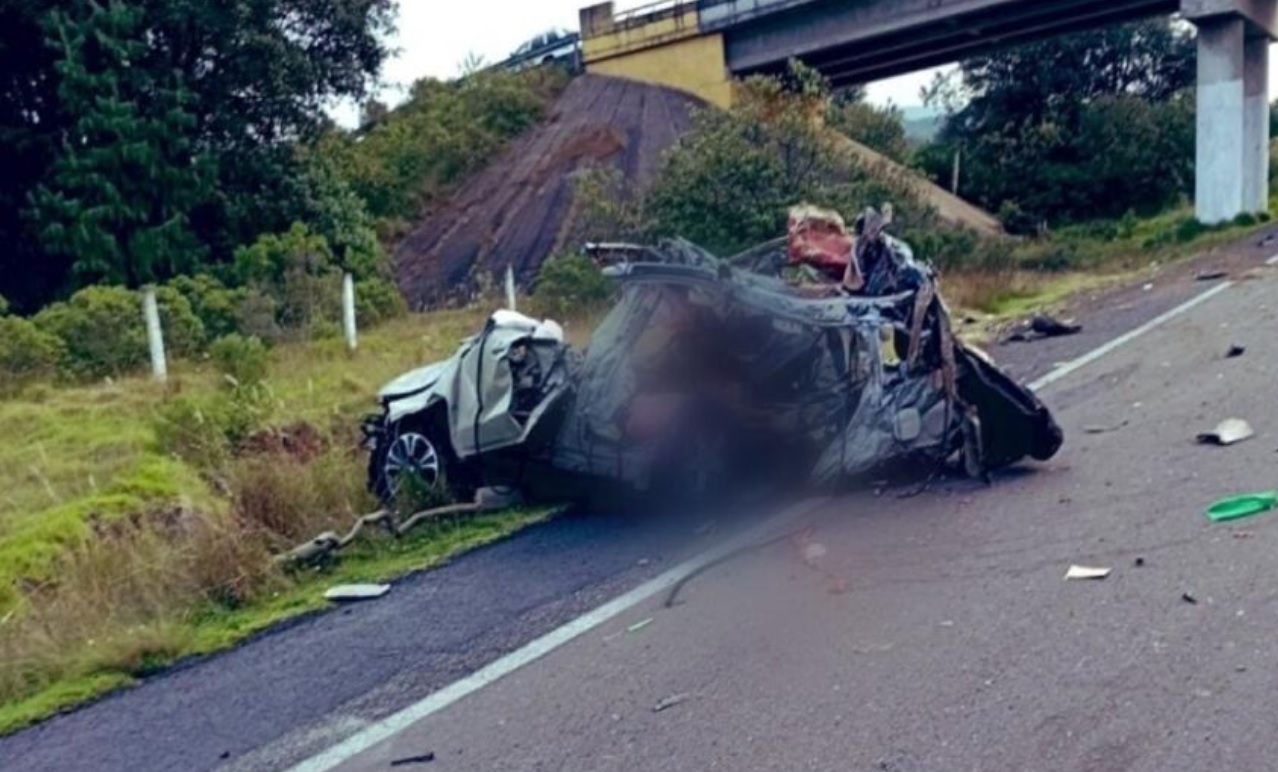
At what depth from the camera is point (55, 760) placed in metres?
4.55

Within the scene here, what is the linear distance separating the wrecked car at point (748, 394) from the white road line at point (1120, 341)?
3107 mm

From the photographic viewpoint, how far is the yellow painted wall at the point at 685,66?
112ft

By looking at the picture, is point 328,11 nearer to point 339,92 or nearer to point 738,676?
point 339,92

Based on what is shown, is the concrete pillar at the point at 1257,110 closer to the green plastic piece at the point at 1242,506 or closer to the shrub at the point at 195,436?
the green plastic piece at the point at 1242,506

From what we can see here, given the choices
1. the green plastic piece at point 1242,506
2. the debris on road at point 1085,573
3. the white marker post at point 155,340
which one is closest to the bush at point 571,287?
the white marker post at point 155,340

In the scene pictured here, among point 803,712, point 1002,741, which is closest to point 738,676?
point 803,712

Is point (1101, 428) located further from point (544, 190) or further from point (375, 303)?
point (544, 190)

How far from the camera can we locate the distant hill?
1747 inches

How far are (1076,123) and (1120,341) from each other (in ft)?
99.4

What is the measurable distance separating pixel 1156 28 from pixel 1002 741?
146 ft

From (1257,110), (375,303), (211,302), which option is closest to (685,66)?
(1257,110)

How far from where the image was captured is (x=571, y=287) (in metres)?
19.1

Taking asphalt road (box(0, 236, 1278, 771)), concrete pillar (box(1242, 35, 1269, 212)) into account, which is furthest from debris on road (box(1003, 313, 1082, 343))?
concrete pillar (box(1242, 35, 1269, 212))

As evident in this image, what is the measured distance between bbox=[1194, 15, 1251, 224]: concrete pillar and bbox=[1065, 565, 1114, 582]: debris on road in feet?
76.6
